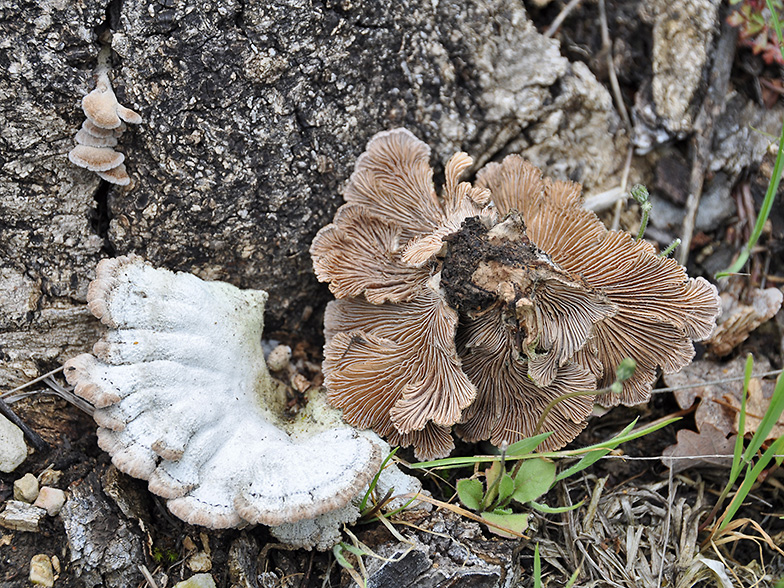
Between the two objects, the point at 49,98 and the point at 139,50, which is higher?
the point at 139,50

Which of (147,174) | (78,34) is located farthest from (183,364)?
(78,34)

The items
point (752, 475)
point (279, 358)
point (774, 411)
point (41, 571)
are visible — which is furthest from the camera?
point (279, 358)

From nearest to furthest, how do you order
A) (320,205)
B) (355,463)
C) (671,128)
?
(355,463), (320,205), (671,128)

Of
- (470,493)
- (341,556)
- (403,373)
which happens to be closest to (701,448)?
(470,493)

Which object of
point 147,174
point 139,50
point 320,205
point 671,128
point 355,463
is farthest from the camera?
point 671,128

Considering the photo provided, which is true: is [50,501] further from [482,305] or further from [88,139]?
[482,305]

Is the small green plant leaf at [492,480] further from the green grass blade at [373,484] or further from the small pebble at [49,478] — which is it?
the small pebble at [49,478]

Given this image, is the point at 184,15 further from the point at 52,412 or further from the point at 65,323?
the point at 52,412
